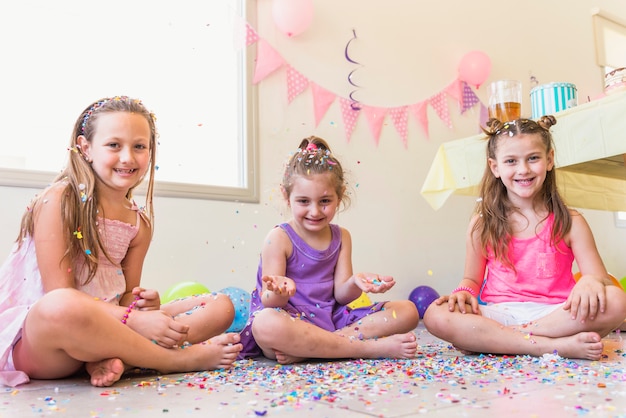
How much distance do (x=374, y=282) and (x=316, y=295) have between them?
222 mm

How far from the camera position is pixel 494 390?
93 cm

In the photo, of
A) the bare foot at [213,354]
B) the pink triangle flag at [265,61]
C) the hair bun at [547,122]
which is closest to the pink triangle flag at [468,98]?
the pink triangle flag at [265,61]

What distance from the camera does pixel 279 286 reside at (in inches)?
50.3

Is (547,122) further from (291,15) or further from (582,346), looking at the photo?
(291,15)

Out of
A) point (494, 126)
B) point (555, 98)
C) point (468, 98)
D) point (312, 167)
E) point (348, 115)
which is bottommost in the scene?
point (312, 167)

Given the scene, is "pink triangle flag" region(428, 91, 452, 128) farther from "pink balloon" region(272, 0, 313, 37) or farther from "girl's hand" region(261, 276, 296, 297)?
"girl's hand" region(261, 276, 296, 297)

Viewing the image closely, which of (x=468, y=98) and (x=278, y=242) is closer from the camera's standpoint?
(x=278, y=242)

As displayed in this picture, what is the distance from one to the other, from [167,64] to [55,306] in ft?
5.37

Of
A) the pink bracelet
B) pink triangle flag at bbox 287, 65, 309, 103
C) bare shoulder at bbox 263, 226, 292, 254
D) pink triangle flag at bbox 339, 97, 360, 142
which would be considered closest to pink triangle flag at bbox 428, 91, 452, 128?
A: pink triangle flag at bbox 339, 97, 360, 142

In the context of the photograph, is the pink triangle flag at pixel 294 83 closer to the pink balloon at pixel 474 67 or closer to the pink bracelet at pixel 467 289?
the pink balloon at pixel 474 67

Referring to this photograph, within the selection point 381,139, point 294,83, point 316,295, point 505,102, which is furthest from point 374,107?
point 316,295

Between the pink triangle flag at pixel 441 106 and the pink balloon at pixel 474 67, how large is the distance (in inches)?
7.5

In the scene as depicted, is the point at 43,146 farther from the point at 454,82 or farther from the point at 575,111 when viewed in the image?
the point at 454,82

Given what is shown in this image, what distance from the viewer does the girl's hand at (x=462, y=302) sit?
144 centimetres
